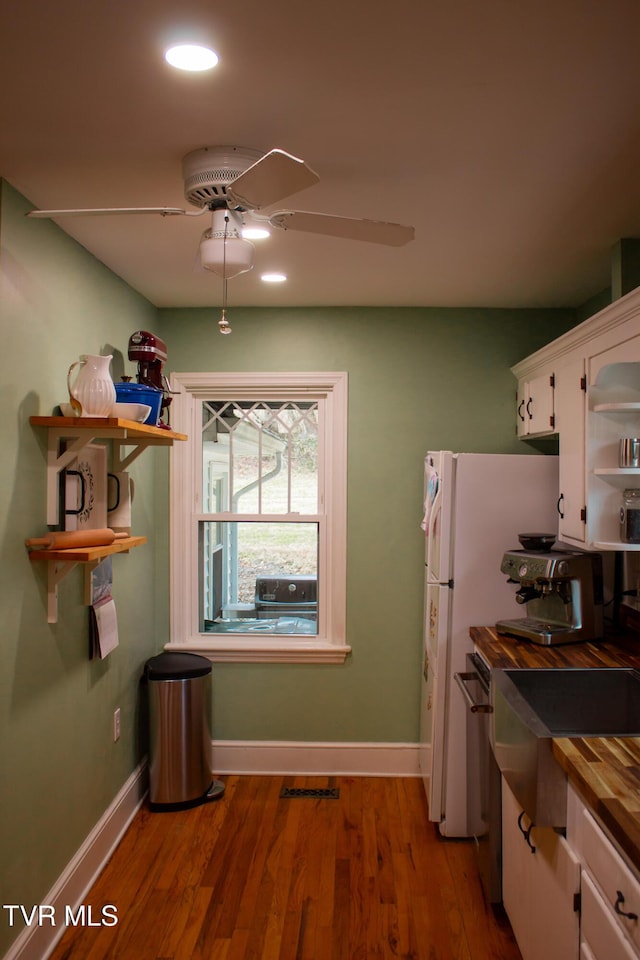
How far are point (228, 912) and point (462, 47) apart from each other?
2.81 metres

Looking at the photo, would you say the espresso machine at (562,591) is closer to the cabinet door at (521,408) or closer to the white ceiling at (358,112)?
the cabinet door at (521,408)

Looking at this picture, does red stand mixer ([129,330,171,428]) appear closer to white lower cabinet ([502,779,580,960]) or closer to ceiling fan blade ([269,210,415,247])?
ceiling fan blade ([269,210,415,247])

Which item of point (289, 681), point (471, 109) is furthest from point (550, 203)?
point (289, 681)

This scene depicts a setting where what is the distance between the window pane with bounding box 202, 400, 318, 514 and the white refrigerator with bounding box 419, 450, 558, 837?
95cm

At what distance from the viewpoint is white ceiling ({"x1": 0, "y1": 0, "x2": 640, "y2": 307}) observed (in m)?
1.30

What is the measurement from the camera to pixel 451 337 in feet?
11.8

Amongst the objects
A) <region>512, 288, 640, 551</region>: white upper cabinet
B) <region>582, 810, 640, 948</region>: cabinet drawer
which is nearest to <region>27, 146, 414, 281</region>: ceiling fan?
A: <region>512, 288, 640, 551</region>: white upper cabinet

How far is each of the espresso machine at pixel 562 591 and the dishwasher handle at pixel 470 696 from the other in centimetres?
26

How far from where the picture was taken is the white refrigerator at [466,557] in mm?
2971

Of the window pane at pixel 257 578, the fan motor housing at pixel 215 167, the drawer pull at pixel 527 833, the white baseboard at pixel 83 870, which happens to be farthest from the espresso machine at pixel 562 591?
the white baseboard at pixel 83 870

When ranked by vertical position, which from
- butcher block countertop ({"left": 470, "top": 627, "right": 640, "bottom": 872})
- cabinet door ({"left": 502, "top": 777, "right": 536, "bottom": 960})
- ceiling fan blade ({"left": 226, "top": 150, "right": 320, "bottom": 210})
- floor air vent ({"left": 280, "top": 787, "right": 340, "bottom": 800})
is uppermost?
ceiling fan blade ({"left": 226, "top": 150, "right": 320, "bottom": 210})

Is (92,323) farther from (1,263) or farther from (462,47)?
(462,47)

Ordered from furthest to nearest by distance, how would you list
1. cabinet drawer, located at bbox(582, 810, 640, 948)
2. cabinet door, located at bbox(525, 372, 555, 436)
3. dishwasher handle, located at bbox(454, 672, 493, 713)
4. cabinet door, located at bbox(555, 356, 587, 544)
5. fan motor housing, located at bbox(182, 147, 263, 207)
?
cabinet door, located at bbox(525, 372, 555, 436) < cabinet door, located at bbox(555, 356, 587, 544) < dishwasher handle, located at bbox(454, 672, 493, 713) < fan motor housing, located at bbox(182, 147, 263, 207) < cabinet drawer, located at bbox(582, 810, 640, 948)

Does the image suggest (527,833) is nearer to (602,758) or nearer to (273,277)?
(602,758)
